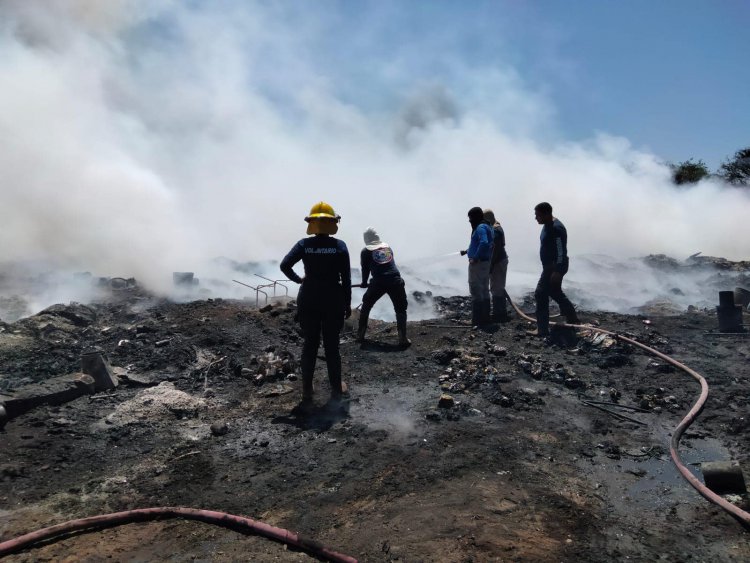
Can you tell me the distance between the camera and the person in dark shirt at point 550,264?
707cm

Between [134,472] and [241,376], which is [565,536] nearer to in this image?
[134,472]

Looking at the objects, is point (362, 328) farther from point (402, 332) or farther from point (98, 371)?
point (98, 371)

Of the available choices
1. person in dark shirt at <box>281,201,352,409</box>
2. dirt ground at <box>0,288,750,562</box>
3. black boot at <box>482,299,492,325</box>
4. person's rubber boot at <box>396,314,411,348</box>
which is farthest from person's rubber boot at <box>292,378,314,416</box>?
black boot at <box>482,299,492,325</box>

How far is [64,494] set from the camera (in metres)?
3.45

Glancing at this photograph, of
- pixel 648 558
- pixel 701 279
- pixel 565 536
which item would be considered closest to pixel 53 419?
pixel 565 536

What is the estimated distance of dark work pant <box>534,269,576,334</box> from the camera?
711 centimetres

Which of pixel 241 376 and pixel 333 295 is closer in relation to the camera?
pixel 333 295

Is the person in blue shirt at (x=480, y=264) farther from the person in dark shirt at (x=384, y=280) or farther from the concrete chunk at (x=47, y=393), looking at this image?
the concrete chunk at (x=47, y=393)

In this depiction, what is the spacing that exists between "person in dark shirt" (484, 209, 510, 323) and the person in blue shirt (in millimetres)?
323

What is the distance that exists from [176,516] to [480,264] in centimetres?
575

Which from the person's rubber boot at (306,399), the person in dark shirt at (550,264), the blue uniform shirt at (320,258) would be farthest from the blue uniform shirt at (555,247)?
the person's rubber boot at (306,399)

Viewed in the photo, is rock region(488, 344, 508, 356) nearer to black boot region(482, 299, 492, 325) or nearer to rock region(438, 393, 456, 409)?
black boot region(482, 299, 492, 325)

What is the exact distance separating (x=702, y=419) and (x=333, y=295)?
3412 millimetres

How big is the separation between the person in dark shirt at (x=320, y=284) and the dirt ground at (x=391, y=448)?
0.55m
